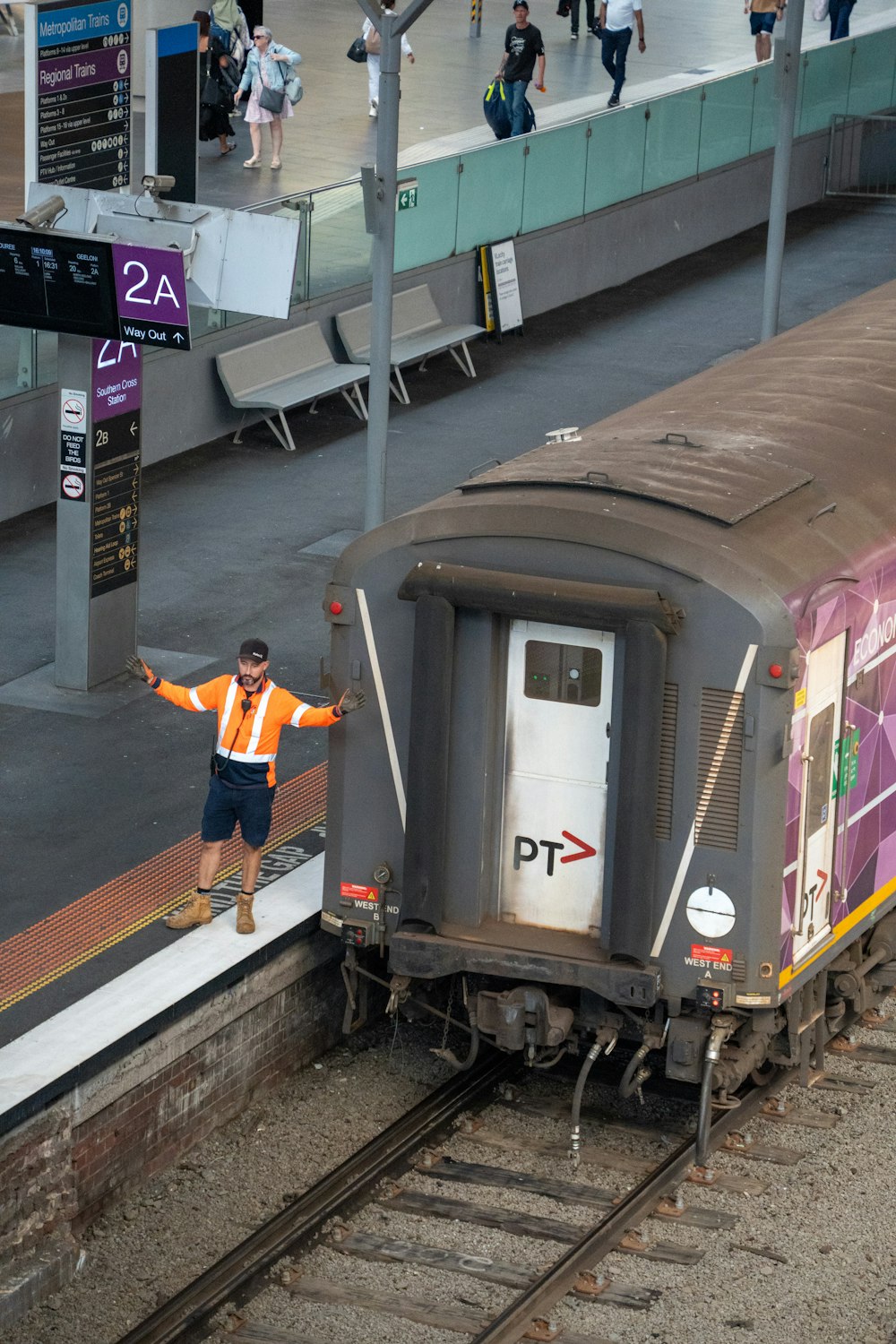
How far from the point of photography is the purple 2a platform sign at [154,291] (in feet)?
41.7

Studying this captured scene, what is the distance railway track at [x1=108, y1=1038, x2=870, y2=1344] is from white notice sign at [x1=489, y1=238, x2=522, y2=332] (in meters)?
14.5

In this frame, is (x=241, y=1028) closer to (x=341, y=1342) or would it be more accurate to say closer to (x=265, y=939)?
(x=265, y=939)

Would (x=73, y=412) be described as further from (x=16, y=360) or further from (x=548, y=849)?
(x=548, y=849)

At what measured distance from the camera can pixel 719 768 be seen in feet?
29.7

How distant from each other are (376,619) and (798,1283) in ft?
11.0

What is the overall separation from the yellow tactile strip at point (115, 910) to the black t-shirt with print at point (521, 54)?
17.1 metres

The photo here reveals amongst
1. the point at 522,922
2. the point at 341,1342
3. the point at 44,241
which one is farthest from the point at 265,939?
the point at 44,241

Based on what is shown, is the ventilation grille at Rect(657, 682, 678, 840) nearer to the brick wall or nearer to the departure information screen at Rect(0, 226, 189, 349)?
the brick wall

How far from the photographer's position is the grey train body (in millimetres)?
9047

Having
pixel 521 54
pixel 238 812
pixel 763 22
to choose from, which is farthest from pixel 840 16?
pixel 238 812

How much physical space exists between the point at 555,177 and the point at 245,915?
642 inches

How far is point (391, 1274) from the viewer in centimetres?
924

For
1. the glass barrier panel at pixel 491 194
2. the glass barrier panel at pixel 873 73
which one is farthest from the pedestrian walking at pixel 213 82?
the glass barrier panel at pixel 873 73

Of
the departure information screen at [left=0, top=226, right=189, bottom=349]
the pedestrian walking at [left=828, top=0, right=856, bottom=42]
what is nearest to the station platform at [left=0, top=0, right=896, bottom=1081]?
the departure information screen at [left=0, top=226, right=189, bottom=349]
